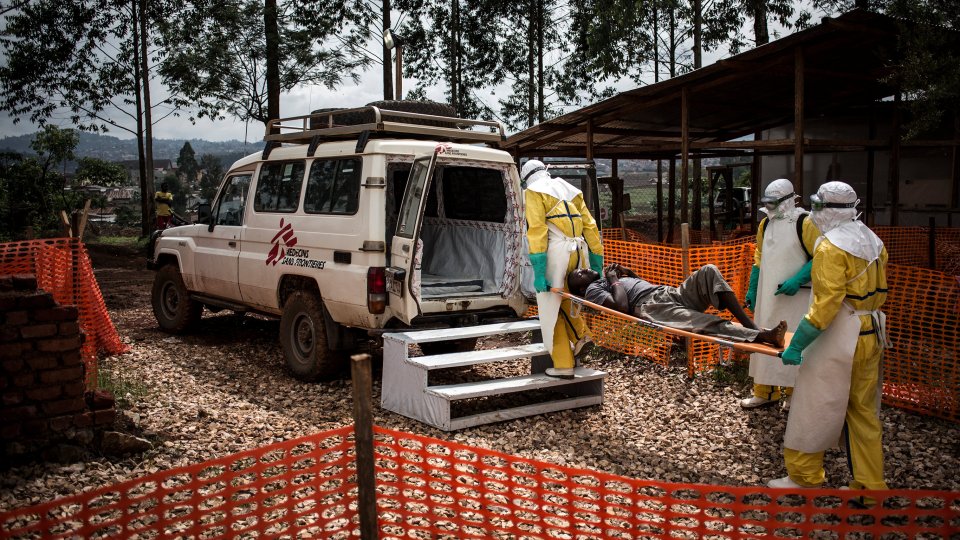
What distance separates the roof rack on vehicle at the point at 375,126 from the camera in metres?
6.35

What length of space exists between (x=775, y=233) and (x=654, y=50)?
1815 centimetres

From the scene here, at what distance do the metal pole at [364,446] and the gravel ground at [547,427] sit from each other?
2168mm

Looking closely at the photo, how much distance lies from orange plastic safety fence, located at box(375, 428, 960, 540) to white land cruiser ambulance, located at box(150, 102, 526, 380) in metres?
1.53

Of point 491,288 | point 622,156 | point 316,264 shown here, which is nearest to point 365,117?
point 316,264

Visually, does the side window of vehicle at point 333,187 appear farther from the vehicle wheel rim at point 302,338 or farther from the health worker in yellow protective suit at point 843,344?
the health worker in yellow protective suit at point 843,344

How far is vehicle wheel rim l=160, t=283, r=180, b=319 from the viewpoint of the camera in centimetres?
891

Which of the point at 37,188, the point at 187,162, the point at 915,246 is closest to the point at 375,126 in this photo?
the point at 915,246

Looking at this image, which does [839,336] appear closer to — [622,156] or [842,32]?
[842,32]

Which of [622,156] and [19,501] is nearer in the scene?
[19,501]

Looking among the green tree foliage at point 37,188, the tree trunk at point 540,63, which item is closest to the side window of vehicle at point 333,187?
the green tree foliage at point 37,188

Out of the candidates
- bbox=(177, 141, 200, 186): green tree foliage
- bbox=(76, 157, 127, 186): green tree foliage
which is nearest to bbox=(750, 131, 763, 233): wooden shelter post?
bbox=(76, 157, 127, 186): green tree foliage

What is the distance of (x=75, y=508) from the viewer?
12.5ft

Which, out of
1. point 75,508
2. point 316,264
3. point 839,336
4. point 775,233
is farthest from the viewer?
point 316,264

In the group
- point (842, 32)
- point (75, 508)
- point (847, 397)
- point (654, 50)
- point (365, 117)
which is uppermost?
point (654, 50)
